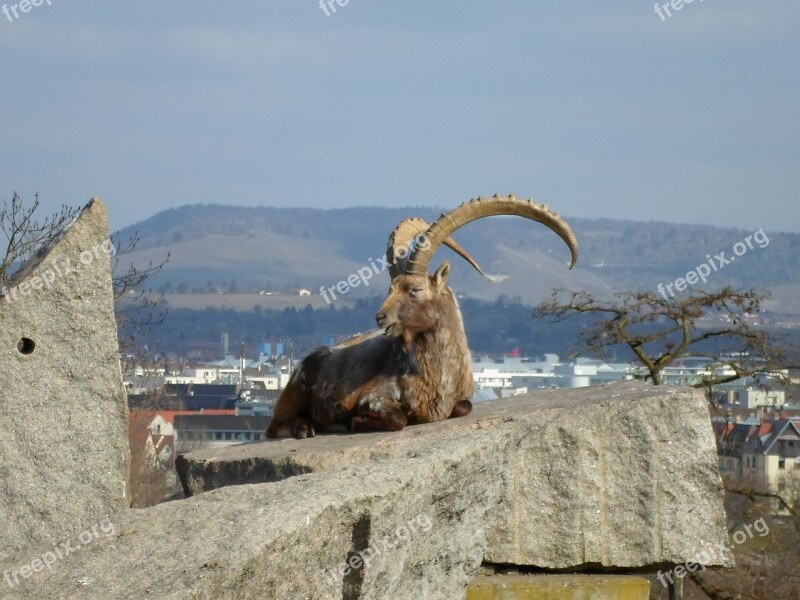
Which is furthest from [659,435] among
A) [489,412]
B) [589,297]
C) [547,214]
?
[589,297]

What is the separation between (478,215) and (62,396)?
3996 millimetres

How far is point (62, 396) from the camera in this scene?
8.73m

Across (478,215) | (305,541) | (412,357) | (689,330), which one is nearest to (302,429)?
(412,357)

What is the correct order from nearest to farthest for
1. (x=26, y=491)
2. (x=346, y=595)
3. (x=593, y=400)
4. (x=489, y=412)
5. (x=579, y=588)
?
(x=346, y=595) → (x=26, y=491) → (x=579, y=588) → (x=593, y=400) → (x=489, y=412)

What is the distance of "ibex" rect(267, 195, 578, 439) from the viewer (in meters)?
10.9

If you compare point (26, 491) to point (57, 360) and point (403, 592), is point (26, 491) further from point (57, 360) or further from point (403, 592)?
point (403, 592)

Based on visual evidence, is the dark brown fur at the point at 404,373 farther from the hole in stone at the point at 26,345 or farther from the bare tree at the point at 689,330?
the bare tree at the point at 689,330

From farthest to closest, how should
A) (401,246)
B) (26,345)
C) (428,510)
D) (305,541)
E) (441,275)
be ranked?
(401,246)
(441,275)
(26,345)
(428,510)
(305,541)

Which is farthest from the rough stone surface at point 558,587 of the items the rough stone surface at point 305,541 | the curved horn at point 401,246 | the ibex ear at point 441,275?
the curved horn at point 401,246

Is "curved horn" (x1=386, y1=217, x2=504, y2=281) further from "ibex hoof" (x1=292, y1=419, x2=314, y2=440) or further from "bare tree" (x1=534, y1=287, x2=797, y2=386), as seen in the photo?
"bare tree" (x1=534, y1=287, x2=797, y2=386)

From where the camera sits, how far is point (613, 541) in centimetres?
959

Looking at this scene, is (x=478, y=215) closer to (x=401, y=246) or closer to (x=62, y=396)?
(x=401, y=246)

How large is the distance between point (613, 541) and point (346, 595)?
2817 mm

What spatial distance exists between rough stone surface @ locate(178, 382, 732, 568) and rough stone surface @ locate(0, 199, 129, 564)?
1391mm
